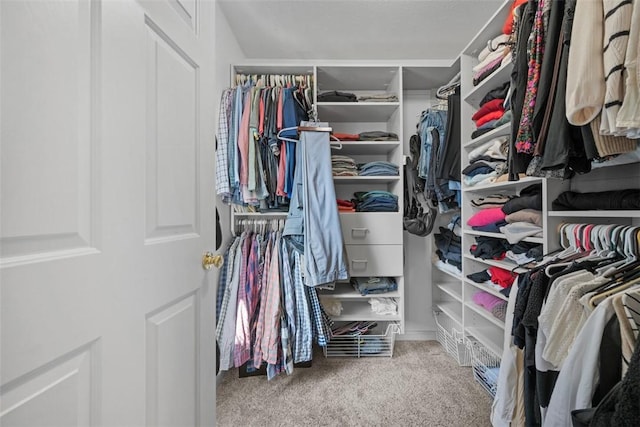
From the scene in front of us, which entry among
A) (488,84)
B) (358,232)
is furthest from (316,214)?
(488,84)

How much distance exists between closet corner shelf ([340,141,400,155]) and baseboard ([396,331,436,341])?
1509 millimetres

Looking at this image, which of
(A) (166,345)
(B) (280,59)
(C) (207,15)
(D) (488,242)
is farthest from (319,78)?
(A) (166,345)

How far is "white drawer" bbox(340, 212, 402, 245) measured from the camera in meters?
1.95

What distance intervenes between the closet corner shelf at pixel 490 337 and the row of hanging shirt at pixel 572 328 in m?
0.58

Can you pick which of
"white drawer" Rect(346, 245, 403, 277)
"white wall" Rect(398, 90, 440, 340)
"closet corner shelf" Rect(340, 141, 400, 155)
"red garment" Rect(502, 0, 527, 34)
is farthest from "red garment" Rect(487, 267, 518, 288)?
"red garment" Rect(502, 0, 527, 34)

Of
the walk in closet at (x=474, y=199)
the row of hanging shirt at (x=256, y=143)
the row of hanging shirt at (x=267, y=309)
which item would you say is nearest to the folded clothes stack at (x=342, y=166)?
the walk in closet at (x=474, y=199)

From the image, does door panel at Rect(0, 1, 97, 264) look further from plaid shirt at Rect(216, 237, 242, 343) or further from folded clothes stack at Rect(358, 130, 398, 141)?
folded clothes stack at Rect(358, 130, 398, 141)

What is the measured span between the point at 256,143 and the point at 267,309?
40.5 inches

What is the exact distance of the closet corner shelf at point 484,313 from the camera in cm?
148

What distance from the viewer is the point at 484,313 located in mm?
1597

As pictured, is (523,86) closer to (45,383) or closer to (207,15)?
(207,15)

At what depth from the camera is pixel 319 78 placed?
214 cm

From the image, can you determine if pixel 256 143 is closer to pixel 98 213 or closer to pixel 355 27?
pixel 355 27

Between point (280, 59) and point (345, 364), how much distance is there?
229cm
